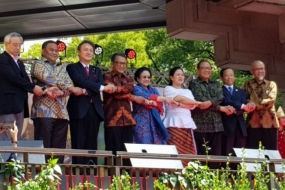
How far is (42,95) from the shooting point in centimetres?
876

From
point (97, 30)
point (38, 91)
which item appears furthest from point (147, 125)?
point (97, 30)

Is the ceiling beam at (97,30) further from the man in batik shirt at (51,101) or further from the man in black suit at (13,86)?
the man in black suit at (13,86)

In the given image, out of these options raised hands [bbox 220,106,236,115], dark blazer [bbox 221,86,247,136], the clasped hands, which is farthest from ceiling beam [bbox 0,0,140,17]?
raised hands [bbox 220,106,236,115]

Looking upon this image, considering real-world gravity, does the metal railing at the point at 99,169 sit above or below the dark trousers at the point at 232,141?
below

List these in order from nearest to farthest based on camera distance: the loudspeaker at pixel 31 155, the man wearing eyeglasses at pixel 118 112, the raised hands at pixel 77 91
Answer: the loudspeaker at pixel 31 155 < the raised hands at pixel 77 91 < the man wearing eyeglasses at pixel 118 112

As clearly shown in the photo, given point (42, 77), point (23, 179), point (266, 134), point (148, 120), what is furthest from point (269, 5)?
point (23, 179)

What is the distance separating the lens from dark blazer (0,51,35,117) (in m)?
8.52

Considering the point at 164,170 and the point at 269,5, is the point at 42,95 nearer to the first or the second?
the point at 164,170

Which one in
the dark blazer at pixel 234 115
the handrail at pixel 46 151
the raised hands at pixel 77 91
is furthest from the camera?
the dark blazer at pixel 234 115

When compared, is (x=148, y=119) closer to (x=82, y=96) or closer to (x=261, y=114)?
(x=82, y=96)

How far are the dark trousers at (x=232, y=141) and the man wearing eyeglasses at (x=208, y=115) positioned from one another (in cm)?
13

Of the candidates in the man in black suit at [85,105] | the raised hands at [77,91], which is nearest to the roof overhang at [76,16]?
the man in black suit at [85,105]

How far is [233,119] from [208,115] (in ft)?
1.36

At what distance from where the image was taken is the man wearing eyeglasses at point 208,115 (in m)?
9.98
